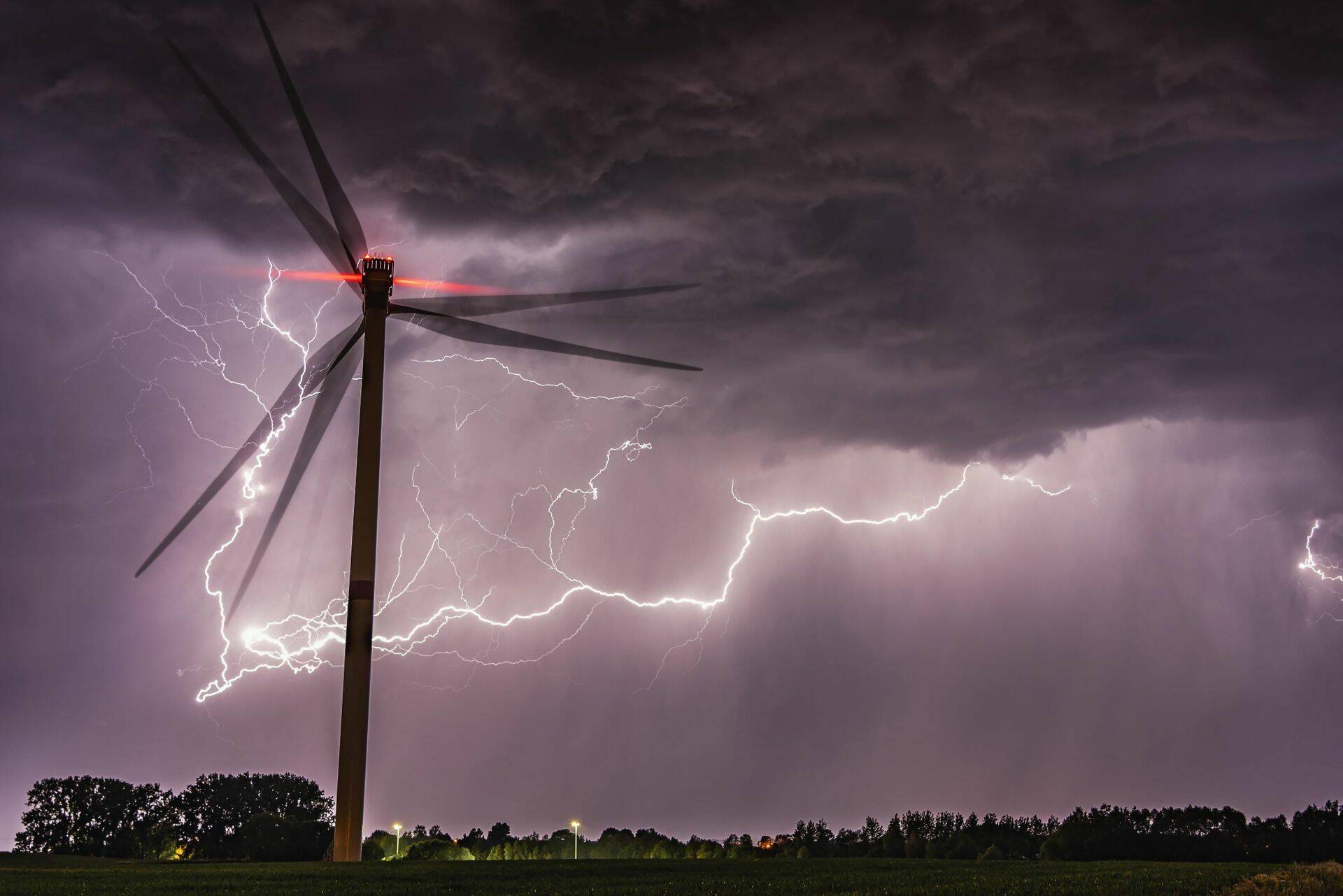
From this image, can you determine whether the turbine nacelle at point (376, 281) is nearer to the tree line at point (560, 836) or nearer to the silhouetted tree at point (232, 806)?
the tree line at point (560, 836)

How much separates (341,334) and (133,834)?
88210 millimetres

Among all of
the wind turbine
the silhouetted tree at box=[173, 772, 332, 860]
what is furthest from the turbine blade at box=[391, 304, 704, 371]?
the silhouetted tree at box=[173, 772, 332, 860]

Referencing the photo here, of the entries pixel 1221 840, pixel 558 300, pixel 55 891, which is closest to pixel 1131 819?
pixel 1221 840

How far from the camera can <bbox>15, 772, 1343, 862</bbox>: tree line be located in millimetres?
56562

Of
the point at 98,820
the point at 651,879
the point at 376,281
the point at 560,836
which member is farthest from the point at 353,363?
the point at 98,820

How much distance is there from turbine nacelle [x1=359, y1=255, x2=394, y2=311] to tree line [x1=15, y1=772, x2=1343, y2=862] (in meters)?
24.7

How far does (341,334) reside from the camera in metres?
41.8

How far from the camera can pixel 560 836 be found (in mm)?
87562

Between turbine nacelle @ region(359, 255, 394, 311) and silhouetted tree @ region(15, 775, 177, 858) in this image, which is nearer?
turbine nacelle @ region(359, 255, 394, 311)

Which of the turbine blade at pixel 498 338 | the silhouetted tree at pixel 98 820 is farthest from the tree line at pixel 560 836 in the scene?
the turbine blade at pixel 498 338

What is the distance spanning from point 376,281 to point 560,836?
197ft

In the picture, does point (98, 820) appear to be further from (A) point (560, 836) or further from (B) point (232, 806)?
(A) point (560, 836)

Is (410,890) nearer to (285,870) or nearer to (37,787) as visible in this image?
(285,870)

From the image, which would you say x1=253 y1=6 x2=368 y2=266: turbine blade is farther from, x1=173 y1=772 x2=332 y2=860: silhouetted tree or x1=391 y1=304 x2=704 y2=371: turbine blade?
x1=173 y1=772 x2=332 y2=860: silhouetted tree
